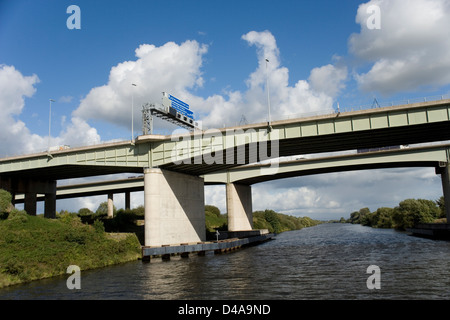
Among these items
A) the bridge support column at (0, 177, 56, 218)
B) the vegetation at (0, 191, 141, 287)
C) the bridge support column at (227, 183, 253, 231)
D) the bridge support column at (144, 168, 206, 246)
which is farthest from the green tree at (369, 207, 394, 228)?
the vegetation at (0, 191, 141, 287)

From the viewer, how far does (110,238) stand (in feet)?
148

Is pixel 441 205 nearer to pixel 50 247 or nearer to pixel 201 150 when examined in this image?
pixel 201 150

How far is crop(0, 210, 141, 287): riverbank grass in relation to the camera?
30781 mm

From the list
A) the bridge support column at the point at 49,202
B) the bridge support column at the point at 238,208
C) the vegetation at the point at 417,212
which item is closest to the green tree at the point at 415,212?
the vegetation at the point at 417,212

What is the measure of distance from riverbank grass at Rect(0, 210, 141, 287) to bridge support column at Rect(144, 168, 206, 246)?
4.07 metres

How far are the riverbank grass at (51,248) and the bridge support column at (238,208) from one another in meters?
30.6

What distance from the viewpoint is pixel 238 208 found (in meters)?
77.5

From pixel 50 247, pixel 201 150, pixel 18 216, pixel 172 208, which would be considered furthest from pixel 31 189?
pixel 201 150

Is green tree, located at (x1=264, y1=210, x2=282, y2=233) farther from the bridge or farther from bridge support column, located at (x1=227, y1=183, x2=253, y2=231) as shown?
the bridge

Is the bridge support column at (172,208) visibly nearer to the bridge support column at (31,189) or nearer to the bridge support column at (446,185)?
the bridge support column at (31,189)

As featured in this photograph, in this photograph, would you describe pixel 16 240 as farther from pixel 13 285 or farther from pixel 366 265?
pixel 366 265

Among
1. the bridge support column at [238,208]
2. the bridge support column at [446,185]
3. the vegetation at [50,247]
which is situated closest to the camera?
the vegetation at [50,247]

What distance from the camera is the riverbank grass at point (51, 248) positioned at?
3078 cm
